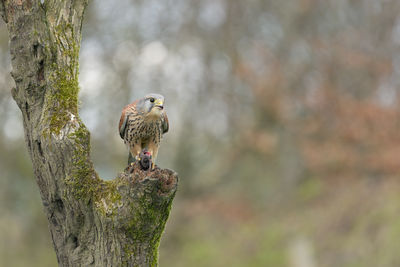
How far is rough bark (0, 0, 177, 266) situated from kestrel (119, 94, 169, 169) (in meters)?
0.76

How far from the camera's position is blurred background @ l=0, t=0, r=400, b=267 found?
12.6m

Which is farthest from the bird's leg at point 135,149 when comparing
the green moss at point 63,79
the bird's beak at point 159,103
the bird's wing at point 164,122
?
the green moss at point 63,79

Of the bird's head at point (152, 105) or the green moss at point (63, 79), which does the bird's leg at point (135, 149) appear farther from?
the green moss at point (63, 79)

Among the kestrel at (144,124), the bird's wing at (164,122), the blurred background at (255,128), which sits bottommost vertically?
the kestrel at (144,124)

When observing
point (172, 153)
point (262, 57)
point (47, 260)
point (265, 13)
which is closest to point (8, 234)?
point (47, 260)

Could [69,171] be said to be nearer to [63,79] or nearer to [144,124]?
[63,79]

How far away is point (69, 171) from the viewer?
11.0 feet

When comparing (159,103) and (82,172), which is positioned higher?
(159,103)

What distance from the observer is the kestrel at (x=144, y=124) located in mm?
4230

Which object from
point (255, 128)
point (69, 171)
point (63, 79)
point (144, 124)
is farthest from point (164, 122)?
point (255, 128)

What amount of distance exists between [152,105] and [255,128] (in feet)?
37.7

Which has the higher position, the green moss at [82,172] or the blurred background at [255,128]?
the blurred background at [255,128]

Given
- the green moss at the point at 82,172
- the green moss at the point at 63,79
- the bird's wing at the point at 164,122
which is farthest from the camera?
the bird's wing at the point at 164,122

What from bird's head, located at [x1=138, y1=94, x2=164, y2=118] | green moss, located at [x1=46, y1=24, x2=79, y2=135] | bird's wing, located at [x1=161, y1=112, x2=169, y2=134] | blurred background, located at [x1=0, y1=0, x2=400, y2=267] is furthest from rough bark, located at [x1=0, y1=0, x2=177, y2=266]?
blurred background, located at [x1=0, y1=0, x2=400, y2=267]
